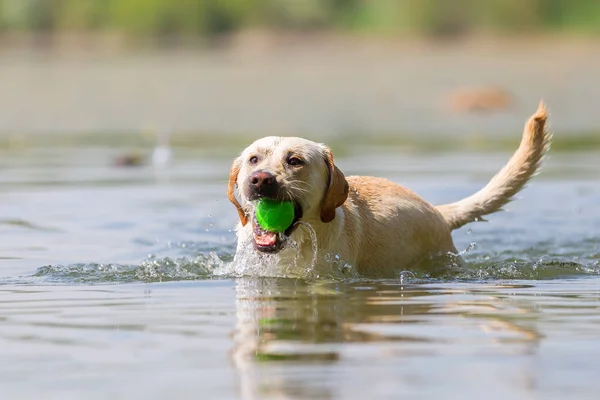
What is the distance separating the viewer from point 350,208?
796cm

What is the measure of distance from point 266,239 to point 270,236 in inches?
1.1

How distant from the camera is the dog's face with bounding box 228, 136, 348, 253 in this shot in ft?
23.7

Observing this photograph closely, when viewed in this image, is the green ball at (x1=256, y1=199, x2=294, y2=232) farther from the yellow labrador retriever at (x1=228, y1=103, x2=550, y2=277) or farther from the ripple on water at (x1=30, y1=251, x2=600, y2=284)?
the ripple on water at (x1=30, y1=251, x2=600, y2=284)

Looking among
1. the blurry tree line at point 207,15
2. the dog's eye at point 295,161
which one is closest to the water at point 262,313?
the dog's eye at point 295,161

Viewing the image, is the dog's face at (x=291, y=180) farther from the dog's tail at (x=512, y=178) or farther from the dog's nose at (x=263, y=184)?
the dog's tail at (x=512, y=178)

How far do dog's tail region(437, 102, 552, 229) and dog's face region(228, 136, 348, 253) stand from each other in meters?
1.42

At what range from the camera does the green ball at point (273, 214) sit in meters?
7.19

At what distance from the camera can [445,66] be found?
93.2 feet

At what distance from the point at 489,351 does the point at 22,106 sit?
A: 18.0 metres

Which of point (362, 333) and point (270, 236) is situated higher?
point (270, 236)

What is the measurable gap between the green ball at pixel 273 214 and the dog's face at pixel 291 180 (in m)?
0.05

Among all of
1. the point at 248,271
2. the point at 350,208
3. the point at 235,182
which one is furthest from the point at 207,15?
the point at 248,271

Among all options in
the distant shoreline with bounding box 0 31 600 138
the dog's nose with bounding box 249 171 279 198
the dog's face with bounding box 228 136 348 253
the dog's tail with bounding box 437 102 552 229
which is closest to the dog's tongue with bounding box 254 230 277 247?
the dog's face with bounding box 228 136 348 253

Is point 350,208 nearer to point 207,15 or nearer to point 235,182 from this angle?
point 235,182
